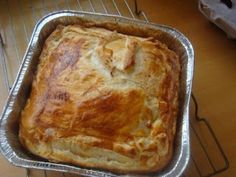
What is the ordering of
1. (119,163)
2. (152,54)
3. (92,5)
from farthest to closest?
(92,5) → (152,54) → (119,163)

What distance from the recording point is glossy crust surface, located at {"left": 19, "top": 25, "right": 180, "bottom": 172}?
835mm

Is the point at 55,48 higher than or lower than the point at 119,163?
higher

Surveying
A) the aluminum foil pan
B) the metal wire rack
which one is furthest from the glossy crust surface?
the metal wire rack

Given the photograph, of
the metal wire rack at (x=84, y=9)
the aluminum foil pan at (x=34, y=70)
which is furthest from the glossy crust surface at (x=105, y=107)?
the metal wire rack at (x=84, y=9)

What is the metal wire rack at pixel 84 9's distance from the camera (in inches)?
37.1

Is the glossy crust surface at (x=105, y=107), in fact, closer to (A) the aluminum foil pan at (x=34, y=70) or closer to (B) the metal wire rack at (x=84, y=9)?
(A) the aluminum foil pan at (x=34, y=70)

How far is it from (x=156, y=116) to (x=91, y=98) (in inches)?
5.7

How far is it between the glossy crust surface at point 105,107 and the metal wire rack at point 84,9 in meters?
0.12

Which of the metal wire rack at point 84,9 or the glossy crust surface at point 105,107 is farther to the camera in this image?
the metal wire rack at point 84,9

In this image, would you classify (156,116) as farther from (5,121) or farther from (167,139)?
(5,121)

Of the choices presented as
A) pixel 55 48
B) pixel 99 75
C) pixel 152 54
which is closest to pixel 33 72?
pixel 55 48

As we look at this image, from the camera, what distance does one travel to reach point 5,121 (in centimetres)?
89

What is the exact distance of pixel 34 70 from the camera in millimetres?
982

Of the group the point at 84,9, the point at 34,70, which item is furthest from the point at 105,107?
the point at 84,9
